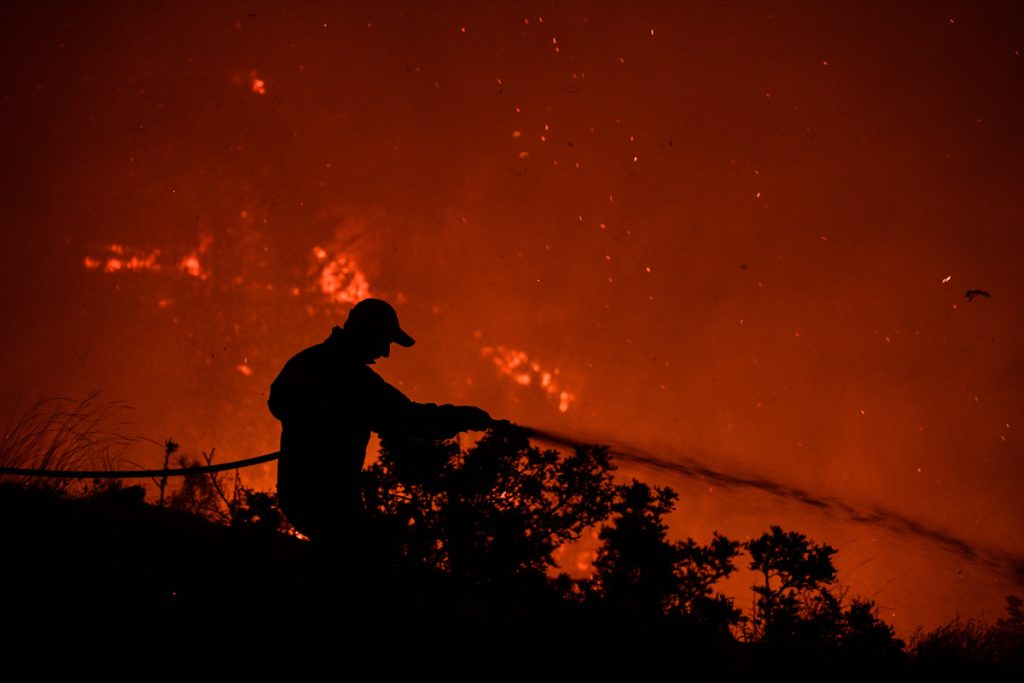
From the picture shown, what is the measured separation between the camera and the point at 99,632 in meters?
3.19

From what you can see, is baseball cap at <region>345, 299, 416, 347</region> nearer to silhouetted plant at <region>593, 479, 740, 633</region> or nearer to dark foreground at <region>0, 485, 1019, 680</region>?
dark foreground at <region>0, 485, 1019, 680</region>

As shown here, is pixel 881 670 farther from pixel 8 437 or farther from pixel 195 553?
pixel 8 437

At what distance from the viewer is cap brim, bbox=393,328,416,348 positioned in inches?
177

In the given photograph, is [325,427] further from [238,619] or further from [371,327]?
[238,619]

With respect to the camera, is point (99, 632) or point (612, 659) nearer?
point (99, 632)

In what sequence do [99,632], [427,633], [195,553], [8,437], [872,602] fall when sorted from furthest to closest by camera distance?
[872,602] < [8,437] < [195,553] < [427,633] < [99,632]

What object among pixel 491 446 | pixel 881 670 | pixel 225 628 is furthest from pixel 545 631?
Result: pixel 491 446

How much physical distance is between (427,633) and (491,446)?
9621mm

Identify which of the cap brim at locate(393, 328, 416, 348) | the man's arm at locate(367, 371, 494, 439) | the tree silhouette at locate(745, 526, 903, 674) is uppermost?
the cap brim at locate(393, 328, 416, 348)

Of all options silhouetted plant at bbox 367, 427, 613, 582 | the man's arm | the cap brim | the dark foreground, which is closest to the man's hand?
the man's arm

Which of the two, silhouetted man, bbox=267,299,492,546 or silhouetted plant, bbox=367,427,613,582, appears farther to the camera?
silhouetted plant, bbox=367,427,613,582

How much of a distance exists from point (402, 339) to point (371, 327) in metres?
0.38

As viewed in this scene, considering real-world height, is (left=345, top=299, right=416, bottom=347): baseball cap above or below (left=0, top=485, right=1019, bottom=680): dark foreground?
above

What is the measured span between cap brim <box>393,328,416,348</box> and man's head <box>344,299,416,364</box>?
5 centimetres
